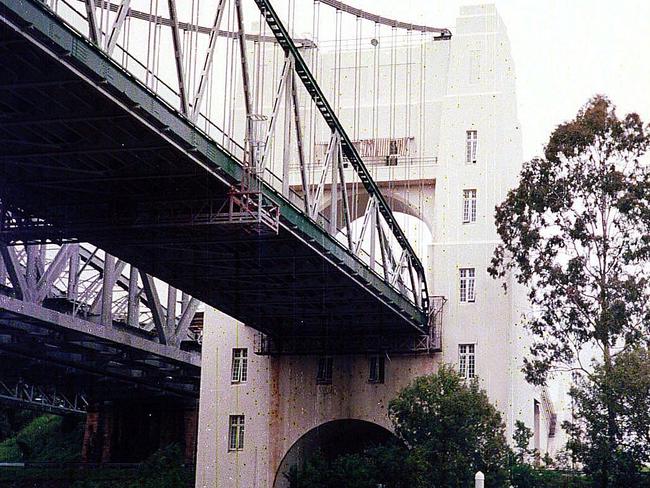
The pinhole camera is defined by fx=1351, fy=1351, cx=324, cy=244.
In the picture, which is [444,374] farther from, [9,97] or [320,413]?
[9,97]

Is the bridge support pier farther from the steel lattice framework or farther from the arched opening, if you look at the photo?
the arched opening

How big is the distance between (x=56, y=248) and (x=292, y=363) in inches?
446

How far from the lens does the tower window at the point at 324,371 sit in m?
58.0

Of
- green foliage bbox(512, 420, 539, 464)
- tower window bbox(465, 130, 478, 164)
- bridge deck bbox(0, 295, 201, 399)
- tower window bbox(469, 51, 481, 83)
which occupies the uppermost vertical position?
tower window bbox(469, 51, 481, 83)

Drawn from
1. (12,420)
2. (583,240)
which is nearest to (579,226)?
(583,240)

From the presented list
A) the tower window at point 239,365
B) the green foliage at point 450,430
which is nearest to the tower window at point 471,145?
the green foliage at point 450,430

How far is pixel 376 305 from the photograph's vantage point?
5109 centimetres

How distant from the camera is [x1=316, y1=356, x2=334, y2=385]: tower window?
58000 millimetres

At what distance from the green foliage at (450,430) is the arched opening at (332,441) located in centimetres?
447

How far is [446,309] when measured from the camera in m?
56.8

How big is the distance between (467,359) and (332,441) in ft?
29.2

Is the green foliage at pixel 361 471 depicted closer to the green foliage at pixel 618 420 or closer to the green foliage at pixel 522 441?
the green foliage at pixel 522 441

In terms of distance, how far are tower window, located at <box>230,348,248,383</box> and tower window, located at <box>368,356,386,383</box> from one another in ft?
18.3

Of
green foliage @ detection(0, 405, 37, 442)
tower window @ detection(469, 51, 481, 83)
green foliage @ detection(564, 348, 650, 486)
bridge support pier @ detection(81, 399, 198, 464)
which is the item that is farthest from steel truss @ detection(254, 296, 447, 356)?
green foliage @ detection(0, 405, 37, 442)
